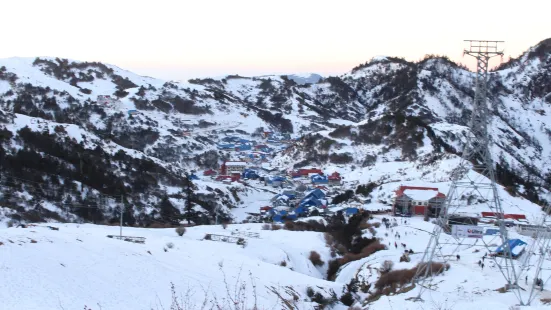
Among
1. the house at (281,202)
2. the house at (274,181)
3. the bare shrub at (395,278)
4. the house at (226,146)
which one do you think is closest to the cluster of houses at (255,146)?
the house at (226,146)

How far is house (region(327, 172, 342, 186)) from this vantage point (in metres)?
50.2

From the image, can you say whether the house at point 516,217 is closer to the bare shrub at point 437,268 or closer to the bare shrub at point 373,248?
the bare shrub at point 373,248

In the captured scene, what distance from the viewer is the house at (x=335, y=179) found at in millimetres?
50250

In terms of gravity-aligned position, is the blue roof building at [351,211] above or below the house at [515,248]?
below

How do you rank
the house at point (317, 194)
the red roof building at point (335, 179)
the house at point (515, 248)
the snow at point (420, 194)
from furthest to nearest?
the red roof building at point (335, 179) → the house at point (317, 194) → the snow at point (420, 194) → the house at point (515, 248)

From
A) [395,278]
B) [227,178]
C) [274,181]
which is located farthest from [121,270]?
[274,181]

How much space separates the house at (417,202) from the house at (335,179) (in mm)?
17061

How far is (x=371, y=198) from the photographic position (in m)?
39.4

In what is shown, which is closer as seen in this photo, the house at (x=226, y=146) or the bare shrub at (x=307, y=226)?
the bare shrub at (x=307, y=226)

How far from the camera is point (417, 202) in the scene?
3241 cm

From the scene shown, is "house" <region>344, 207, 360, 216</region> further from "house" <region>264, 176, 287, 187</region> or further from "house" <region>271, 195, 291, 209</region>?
"house" <region>264, 176, 287, 187</region>

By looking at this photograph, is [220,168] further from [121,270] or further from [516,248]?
[121,270]

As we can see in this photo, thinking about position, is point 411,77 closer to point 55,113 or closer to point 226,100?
point 226,100

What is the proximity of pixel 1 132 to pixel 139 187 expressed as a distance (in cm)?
1057
